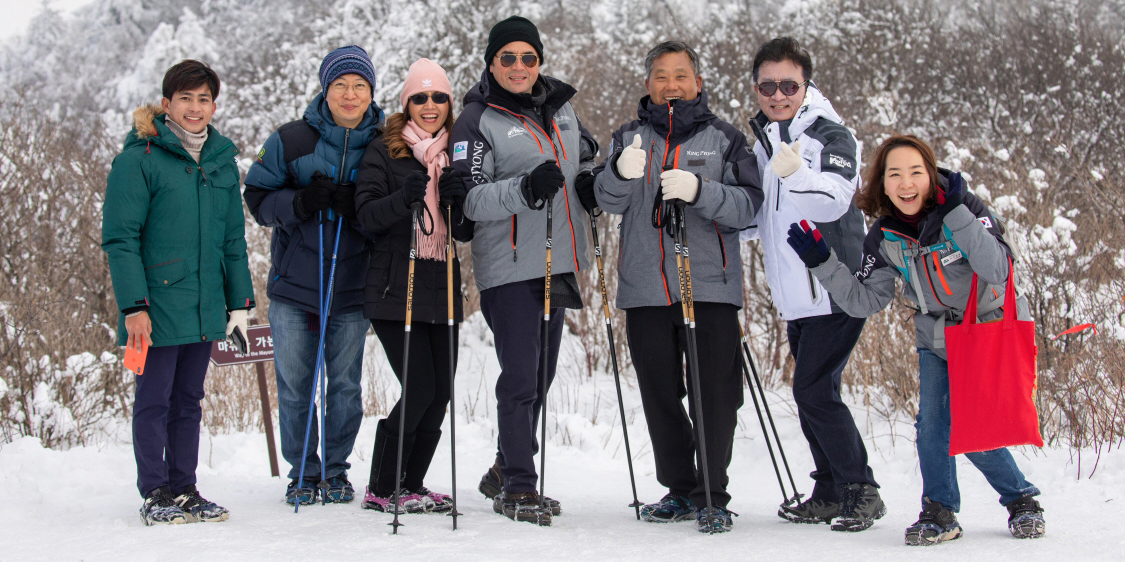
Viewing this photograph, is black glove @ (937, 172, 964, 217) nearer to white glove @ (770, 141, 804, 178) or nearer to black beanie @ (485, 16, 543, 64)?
white glove @ (770, 141, 804, 178)

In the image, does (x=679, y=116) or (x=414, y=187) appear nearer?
(x=414, y=187)

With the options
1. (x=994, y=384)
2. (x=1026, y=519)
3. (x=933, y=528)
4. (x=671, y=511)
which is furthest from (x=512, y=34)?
(x=1026, y=519)

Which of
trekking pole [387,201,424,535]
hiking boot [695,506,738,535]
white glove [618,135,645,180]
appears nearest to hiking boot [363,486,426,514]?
trekking pole [387,201,424,535]

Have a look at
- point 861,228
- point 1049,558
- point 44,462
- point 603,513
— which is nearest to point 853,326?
point 861,228

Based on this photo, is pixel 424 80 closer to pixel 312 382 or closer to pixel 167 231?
pixel 167 231

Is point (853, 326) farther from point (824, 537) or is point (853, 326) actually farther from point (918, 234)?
point (824, 537)

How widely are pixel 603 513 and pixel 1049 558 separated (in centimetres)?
173

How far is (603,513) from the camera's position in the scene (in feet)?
11.9

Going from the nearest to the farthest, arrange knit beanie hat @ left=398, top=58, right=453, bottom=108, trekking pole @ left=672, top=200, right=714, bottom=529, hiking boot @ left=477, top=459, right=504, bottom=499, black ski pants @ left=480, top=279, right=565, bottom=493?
trekking pole @ left=672, top=200, right=714, bottom=529 → black ski pants @ left=480, top=279, right=565, bottom=493 → knit beanie hat @ left=398, top=58, right=453, bottom=108 → hiking boot @ left=477, top=459, right=504, bottom=499

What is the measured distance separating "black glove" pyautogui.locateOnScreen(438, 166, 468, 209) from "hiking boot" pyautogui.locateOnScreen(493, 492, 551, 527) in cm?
122

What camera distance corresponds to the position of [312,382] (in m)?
3.68

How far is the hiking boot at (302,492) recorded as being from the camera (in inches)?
141

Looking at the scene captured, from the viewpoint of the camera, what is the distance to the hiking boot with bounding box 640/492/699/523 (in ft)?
10.8

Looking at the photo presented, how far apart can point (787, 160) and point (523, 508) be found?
1.67 meters
